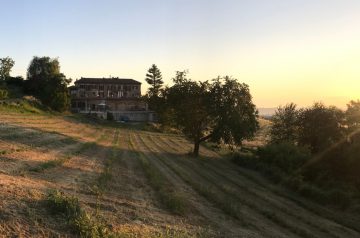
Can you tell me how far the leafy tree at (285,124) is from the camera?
235 ft

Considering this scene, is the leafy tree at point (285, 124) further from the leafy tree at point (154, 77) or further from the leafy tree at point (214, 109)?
the leafy tree at point (154, 77)

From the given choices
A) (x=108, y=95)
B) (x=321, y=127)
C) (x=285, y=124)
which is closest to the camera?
(x=321, y=127)

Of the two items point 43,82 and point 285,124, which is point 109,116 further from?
point 285,124

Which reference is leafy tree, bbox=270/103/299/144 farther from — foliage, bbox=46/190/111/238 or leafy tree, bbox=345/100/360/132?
foliage, bbox=46/190/111/238

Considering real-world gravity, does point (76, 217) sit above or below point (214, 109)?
below

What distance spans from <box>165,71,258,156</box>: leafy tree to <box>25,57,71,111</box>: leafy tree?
4672 cm

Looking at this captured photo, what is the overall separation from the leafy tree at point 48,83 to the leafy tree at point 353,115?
61.2 metres

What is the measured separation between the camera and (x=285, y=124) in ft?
244

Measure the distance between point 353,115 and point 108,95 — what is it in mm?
99956

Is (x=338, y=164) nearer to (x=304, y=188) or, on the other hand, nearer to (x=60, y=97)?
(x=304, y=188)

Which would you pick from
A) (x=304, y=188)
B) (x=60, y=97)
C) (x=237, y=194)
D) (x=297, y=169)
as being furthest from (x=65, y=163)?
(x=60, y=97)

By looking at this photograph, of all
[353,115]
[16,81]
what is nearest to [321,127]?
[353,115]

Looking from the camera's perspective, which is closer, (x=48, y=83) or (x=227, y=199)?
(x=227, y=199)

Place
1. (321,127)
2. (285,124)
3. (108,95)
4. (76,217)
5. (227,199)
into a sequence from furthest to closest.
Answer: (108,95)
(285,124)
(321,127)
(227,199)
(76,217)
